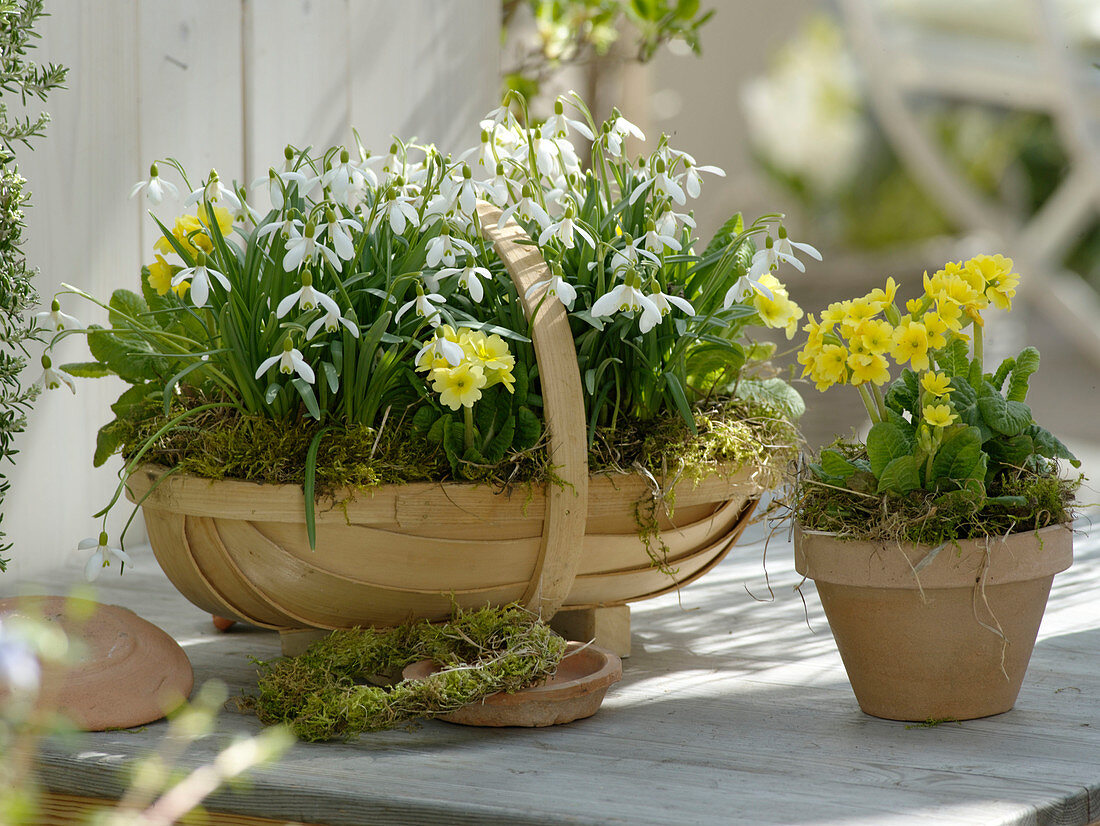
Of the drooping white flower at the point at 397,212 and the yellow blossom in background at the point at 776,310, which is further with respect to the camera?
the yellow blossom in background at the point at 776,310

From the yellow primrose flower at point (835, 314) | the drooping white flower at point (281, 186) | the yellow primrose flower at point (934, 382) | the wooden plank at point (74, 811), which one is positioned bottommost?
the wooden plank at point (74, 811)

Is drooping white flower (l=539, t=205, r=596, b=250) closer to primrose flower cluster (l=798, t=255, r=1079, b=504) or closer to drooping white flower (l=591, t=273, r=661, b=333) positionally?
drooping white flower (l=591, t=273, r=661, b=333)

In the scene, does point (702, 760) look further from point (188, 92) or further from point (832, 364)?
point (188, 92)

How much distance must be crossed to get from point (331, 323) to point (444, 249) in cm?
14

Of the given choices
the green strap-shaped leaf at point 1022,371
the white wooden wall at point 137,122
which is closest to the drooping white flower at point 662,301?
the green strap-shaped leaf at point 1022,371

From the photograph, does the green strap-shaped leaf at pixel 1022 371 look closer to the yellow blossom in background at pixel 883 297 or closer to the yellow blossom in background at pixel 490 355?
the yellow blossom in background at pixel 883 297

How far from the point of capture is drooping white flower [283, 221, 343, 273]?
→ 1028 millimetres

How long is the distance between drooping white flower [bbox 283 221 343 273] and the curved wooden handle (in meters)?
0.19

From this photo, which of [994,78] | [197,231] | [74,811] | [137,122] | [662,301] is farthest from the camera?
[994,78]

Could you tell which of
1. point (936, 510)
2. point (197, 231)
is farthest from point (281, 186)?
point (936, 510)

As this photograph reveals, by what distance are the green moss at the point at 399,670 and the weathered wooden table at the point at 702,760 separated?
25 millimetres

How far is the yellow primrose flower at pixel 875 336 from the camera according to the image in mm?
1032

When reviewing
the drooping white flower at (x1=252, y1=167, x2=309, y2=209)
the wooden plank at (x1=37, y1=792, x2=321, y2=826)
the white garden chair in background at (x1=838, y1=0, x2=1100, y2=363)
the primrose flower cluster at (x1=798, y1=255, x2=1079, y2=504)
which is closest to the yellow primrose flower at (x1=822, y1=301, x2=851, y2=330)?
the primrose flower cluster at (x1=798, y1=255, x2=1079, y2=504)

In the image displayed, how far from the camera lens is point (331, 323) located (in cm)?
106
